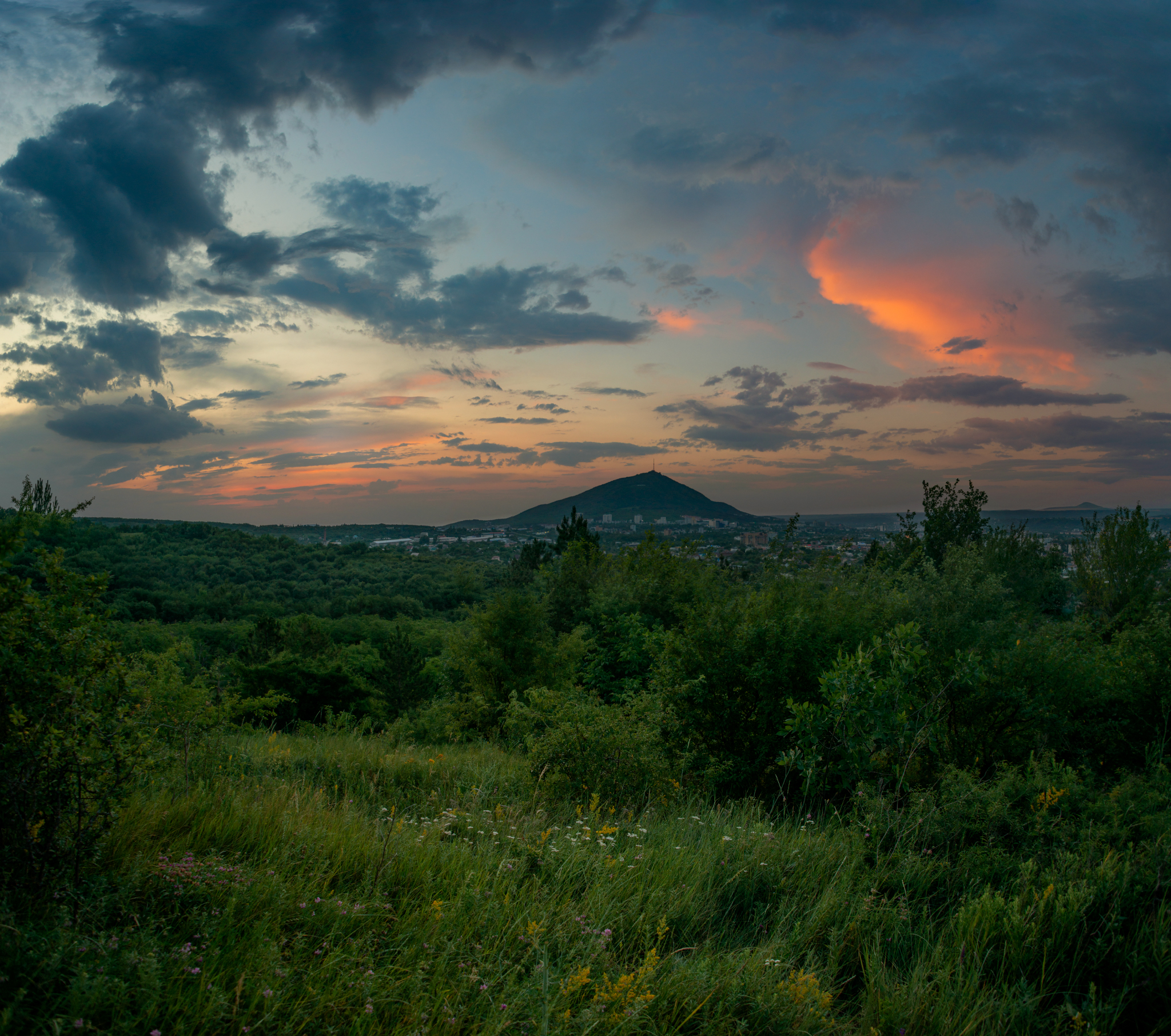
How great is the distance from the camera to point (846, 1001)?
295 centimetres

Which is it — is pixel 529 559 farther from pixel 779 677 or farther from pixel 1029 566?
pixel 779 677

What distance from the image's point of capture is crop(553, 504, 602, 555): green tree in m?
43.4

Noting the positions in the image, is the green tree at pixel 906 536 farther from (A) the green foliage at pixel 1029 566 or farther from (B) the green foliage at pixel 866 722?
(B) the green foliage at pixel 866 722

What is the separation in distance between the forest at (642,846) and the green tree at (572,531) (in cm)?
3390

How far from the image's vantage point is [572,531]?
4606cm

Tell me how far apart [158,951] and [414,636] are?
4705 cm

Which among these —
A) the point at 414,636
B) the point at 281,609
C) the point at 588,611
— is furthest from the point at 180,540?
the point at 588,611

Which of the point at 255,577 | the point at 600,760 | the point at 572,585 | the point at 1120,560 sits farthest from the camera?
the point at 255,577

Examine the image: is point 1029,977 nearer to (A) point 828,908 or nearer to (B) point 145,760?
(A) point 828,908

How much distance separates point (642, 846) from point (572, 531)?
138 feet

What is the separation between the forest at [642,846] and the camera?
251 cm

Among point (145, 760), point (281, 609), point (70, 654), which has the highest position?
point (70, 654)

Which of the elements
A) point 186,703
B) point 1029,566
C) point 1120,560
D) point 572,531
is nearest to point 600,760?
point 186,703

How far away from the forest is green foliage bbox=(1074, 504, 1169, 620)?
97.5 feet
